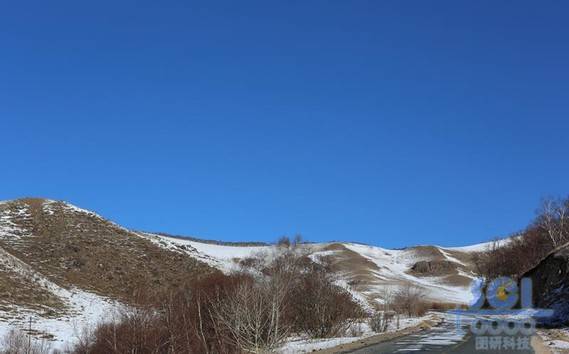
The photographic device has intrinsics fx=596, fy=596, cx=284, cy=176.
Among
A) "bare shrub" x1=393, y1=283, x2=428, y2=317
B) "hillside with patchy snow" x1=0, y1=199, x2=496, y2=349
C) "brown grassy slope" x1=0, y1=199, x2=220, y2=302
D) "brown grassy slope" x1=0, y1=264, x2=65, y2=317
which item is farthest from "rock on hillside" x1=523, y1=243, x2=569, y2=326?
"brown grassy slope" x1=0, y1=264, x2=65, y2=317

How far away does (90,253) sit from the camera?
5944cm

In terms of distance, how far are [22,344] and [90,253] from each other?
29.4 meters

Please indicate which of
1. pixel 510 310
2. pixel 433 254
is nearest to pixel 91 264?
pixel 510 310

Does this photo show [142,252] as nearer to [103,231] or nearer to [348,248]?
[103,231]

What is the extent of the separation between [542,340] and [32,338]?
26461mm

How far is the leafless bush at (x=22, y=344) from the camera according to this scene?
29.6 meters

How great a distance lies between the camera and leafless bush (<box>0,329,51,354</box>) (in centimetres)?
2961

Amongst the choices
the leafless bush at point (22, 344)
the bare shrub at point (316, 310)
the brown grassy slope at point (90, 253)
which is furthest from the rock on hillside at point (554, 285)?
the brown grassy slope at point (90, 253)

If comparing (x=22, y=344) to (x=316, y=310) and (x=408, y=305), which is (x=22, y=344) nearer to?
(x=316, y=310)

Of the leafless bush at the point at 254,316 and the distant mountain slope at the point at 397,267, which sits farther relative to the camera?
the distant mountain slope at the point at 397,267

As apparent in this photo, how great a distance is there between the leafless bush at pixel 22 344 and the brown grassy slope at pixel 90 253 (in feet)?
45.1

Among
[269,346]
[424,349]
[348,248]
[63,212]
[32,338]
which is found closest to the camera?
[424,349]

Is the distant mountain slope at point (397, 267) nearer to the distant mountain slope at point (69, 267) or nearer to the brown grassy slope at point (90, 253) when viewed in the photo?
the brown grassy slope at point (90, 253)

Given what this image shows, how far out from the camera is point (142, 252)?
66.2 metres
